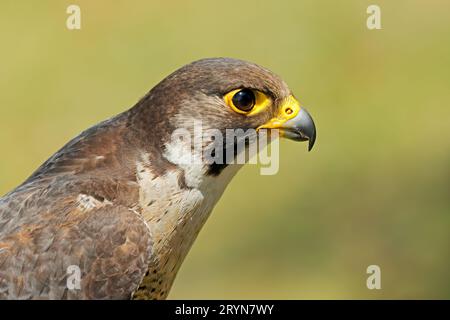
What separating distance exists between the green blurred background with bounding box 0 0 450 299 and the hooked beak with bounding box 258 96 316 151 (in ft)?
13.7

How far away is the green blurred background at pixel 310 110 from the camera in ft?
34.6

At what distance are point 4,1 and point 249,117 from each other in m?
10.2

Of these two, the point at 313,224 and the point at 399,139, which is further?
the point at 399,139

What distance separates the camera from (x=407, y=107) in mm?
12859

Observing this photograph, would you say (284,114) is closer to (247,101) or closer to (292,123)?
(292,123)

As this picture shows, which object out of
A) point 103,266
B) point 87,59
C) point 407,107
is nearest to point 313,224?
point 407,107

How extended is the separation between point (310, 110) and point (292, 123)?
6.76 metres

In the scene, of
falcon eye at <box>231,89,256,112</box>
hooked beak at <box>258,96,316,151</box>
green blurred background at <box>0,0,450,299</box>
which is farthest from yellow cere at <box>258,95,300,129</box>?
green blurred background at <box>0,0,450,299</box>

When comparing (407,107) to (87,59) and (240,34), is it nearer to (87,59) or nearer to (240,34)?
(240,34)

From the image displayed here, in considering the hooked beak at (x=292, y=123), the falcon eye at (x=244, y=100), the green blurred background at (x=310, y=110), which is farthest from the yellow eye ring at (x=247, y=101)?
the green blurred background at (x=310, y=110)

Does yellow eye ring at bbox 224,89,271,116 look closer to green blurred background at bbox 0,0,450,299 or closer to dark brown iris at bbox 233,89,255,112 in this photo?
dark brown iris at bbox 233,89,255,112

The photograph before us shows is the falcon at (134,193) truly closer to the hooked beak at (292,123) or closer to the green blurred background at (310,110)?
the hooked beak at (292,123)

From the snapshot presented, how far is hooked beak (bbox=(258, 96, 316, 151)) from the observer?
226 inches

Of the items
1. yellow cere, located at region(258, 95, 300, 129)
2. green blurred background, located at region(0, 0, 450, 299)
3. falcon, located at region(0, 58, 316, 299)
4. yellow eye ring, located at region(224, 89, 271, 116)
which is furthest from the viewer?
green blurred background, located at region(0, 0, 450, 299)
